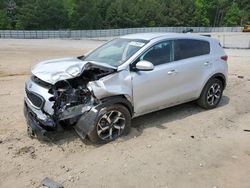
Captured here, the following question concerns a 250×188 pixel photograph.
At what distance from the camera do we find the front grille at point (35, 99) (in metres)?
4.40

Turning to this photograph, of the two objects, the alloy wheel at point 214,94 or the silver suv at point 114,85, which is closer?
the silver suv at point 114,85

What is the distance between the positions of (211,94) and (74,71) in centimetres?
322

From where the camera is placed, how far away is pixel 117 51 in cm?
532

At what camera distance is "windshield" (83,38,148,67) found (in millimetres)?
4998

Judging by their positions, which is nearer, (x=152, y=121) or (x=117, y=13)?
(x=152, y=121)

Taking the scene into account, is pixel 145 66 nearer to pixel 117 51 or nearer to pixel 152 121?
pixel 117 51

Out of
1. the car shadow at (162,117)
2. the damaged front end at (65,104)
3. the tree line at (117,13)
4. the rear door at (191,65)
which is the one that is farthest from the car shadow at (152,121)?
the tree line at (117,13)

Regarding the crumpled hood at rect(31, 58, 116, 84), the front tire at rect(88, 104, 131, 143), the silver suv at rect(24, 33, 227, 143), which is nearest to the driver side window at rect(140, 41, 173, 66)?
the silver suv at rect(24, 33, 227, 143)

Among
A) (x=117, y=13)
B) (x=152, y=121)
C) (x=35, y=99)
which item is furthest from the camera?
(x=117, y=13)

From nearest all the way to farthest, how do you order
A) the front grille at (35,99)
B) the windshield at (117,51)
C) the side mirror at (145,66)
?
the front grille at (35,99), the side mirror at (145,66), the windshield at (117,51)

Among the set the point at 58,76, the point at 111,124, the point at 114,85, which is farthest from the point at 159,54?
the point at 58,76

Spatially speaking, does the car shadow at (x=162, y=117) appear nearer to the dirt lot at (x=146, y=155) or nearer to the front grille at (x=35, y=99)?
the dirt lot at (x=146, y=155)

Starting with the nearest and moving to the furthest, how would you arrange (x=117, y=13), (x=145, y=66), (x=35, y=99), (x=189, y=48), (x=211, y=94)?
1. (x=35, y=99)
2. (x=145, y=66)
3. (x=189, y=48)
4. (x=211, y=94)
5. (x=117, y=13)

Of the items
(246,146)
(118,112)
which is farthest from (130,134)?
(246,146)
